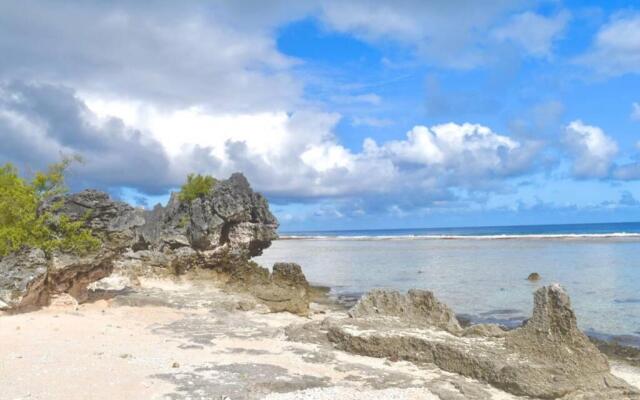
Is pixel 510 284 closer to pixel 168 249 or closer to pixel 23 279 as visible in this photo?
pixel 168 249

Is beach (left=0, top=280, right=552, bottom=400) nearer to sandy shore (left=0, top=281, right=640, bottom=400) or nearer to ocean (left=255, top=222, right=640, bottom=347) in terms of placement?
sandy shore (left=0, top=281, right=640, bottom=400)

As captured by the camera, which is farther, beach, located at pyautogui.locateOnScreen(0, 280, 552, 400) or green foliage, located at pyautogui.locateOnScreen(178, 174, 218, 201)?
green foliage, located at pyautogui.locateOnScreen(178, 174, 218, 201)

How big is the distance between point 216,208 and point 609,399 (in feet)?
75.7

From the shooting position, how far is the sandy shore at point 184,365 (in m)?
9.88

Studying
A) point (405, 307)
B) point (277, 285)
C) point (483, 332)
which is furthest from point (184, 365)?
point (277, 285)

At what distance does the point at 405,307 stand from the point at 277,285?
901 cm

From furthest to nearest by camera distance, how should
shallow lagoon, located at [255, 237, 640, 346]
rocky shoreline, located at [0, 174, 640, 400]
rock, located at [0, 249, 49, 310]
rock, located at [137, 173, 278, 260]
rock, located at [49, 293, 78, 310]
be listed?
rock, located at [137, 173, 278, 260] < shallow lagoon, located at [255, 237, 640, 346] < rock, located at [49, 293, 78, 310] < rock, located at [0, 249, 49, 310] < rocky shoreline, located at [0, 174, 640, 400]

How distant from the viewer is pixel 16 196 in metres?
A: 19.2

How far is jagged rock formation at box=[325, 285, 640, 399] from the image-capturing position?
36.0 ft

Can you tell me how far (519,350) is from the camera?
1220 centimetres

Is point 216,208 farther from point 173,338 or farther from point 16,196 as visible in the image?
point 173,338

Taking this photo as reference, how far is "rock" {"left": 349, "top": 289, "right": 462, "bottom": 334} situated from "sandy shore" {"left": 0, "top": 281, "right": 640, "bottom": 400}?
2.79 m

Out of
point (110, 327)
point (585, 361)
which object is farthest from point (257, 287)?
point (585, 361)

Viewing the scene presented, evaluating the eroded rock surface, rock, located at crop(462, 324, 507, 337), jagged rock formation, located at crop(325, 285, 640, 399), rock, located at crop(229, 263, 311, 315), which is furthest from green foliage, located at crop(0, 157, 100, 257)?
rock, located at crop(462, 324, 507, 337)
